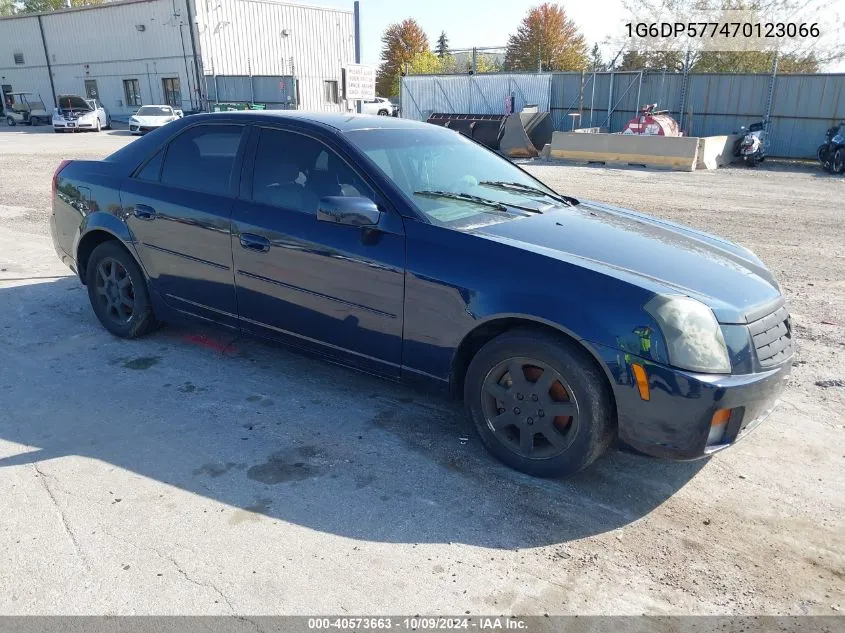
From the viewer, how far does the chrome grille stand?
3018 millimetres

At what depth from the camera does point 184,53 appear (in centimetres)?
3753

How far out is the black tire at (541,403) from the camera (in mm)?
3016

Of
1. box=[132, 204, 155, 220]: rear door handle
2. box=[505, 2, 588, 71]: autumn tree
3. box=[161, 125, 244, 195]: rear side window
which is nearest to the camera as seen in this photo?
box=[161, 125, 244, 195]: rear side window

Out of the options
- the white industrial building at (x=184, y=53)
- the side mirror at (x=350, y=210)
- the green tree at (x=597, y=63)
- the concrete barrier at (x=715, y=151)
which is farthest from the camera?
the white industrial building at (x=184, y=53)

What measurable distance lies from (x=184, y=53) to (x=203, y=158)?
3794 centimetres

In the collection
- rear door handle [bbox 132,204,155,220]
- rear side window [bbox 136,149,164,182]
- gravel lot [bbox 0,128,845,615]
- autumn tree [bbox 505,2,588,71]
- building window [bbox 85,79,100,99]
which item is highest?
autumn tree [bbox 505,2,588,71]

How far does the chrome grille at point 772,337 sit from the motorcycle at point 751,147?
17.5 meters

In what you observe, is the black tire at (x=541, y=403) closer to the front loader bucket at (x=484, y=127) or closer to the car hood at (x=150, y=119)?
the front loader bucket at (x=484, y=127)

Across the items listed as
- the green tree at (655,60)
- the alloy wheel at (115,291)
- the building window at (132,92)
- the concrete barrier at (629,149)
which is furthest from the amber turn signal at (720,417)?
the building window at (132,92)

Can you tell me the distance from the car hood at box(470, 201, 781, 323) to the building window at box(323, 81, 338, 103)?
41.7 metres

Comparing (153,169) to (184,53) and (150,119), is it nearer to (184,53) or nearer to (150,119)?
(150,119)

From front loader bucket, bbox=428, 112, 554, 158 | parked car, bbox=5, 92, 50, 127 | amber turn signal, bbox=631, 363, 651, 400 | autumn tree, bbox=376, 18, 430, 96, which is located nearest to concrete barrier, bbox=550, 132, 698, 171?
front loader bucket, bbox=428, 112, 554, 158

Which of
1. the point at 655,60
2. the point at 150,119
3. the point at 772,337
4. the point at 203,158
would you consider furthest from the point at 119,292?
the point at 655,60

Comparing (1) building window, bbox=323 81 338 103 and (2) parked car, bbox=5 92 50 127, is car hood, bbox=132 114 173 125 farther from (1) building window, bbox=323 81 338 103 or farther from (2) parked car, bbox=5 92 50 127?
(1) building window, bbox=323 81 338 103
